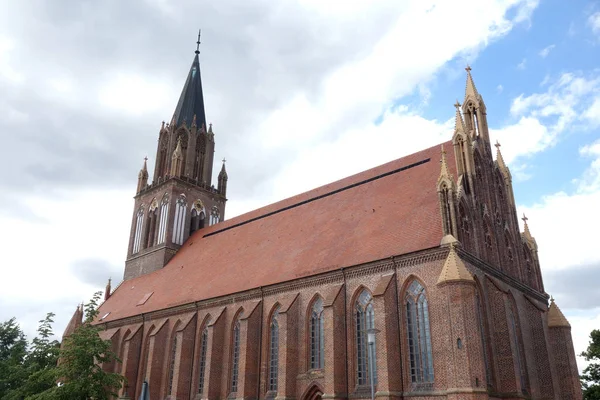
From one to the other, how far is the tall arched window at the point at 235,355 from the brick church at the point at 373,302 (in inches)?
2.6

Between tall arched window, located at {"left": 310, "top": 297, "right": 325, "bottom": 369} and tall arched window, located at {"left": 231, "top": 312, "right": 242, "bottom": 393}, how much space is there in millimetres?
4855

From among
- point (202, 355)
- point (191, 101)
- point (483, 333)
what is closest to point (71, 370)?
point (202, 355)

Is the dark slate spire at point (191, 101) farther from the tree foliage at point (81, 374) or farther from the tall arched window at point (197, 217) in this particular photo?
the tree foliage at point (81, 374)

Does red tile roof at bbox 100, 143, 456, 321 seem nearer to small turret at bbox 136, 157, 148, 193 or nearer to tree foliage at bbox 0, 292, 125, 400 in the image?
tree foliage at bbox 0, 292, 125, 400

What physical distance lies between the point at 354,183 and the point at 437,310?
12.6 m

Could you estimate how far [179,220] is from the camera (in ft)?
144

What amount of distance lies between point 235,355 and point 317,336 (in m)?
5.89

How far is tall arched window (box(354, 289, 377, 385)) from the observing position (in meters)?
22.6

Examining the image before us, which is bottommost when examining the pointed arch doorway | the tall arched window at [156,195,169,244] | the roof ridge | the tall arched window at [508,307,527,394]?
the pointed arch doorway

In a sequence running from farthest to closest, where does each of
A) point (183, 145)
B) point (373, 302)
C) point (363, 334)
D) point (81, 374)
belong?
point (183, 145) < point (81, 374) < point (363, 334) < point (373, 302)

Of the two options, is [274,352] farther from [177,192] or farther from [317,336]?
[177,192]

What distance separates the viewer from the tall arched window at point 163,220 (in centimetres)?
4294

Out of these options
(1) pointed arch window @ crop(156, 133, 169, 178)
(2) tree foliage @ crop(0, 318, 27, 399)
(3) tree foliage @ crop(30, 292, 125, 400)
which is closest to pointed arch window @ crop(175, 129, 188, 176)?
(1) pointed arch window @ crop(156, 133, 169, 178)

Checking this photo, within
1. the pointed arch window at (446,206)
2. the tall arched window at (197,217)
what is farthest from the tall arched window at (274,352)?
the tall arched window at (197,217)
